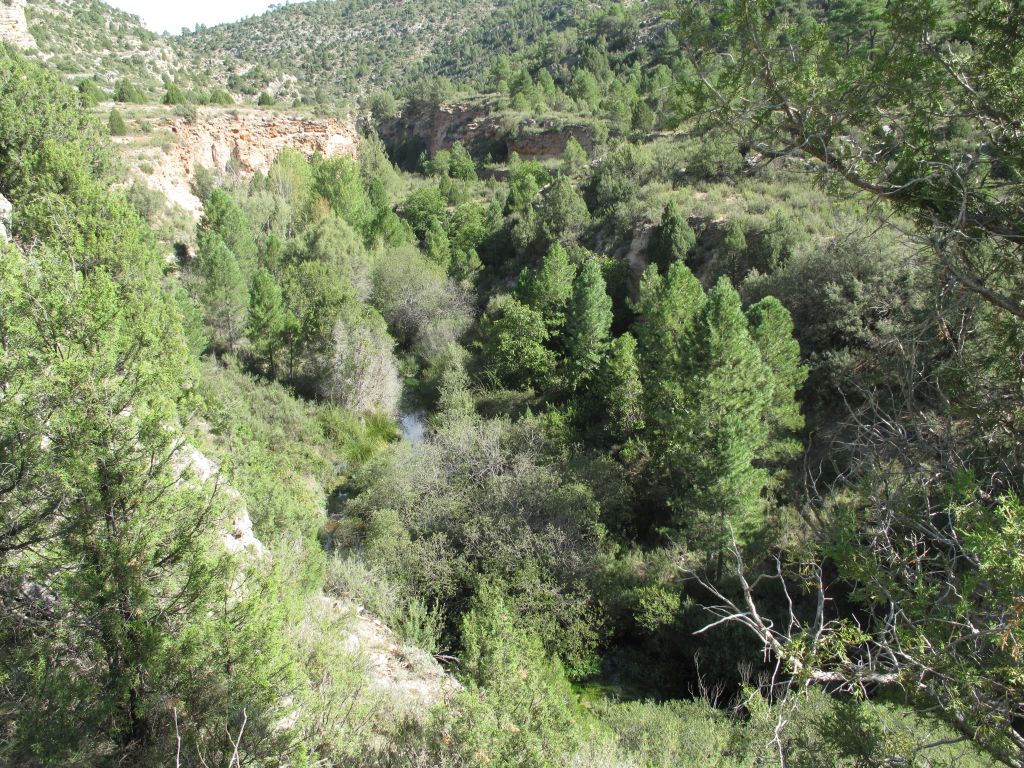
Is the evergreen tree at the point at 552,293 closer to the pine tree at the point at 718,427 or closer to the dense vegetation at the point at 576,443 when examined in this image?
the dense vegetation at the point at 576,443

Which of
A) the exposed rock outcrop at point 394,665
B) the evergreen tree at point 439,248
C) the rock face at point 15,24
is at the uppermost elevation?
the rock face at point 15,24

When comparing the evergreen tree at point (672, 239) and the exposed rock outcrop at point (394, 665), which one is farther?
the evergreen tree at point (672, 239)

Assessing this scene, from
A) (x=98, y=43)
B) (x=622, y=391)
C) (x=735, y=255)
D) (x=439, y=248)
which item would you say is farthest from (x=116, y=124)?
(x=735, y=255)

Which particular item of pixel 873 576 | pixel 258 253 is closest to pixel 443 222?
pixel 258 253

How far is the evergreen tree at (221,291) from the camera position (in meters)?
25.1

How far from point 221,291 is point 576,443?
16795 millimetres

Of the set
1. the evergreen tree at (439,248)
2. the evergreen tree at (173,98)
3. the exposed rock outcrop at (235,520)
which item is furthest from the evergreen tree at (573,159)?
the exposed rock outcrop at (235,520)

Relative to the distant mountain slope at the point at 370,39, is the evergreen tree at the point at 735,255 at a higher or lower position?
lower

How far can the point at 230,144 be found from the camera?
147 feet

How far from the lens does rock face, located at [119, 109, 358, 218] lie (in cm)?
3731

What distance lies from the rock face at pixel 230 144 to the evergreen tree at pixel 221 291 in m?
13.6

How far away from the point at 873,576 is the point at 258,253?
116ft

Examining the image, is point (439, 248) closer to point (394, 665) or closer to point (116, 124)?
point (116, 124)

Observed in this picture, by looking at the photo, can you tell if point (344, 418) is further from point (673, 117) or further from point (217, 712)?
point (673, 117)
